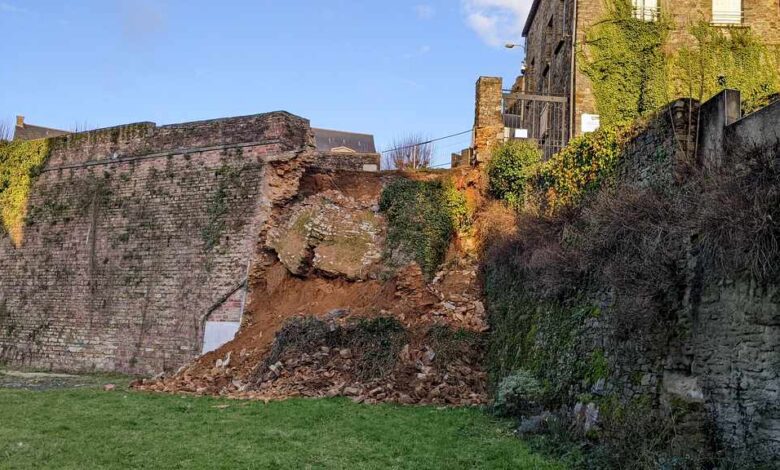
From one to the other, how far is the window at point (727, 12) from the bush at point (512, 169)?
774 centimetres

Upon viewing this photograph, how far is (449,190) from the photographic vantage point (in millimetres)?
15430

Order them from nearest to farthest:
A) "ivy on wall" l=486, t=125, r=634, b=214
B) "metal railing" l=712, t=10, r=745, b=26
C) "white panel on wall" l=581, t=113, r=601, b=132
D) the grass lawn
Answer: the grass lawn → "ivy on wall" l=486, t=125, r=634, b=214 → "white panel on wall" l=581, t=113, r=601, b=132 → "metal railing" l=712, t=10, r=745, b=26

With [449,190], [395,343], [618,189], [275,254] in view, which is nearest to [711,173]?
[618,189]

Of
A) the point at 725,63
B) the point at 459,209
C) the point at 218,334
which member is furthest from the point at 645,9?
the point at 218,334

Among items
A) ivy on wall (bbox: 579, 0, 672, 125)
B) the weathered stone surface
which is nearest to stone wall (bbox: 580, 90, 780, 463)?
the weathered stone surface

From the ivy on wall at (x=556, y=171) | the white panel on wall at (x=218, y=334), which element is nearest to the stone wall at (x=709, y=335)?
the ivy on wall at (x=556, y=171)

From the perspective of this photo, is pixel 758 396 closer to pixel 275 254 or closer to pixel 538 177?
pixel 538 177

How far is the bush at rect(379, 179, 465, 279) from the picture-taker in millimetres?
14492

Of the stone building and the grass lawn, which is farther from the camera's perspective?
the stone building

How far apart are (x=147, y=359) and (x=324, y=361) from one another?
19.1 ft

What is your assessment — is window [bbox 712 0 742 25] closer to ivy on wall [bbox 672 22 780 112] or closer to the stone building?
the stone building

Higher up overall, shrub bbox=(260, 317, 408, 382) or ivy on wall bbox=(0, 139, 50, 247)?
ivy on wall bbox=(0, 139, 50, 247)

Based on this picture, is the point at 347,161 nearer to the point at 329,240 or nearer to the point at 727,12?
the point at 329,240

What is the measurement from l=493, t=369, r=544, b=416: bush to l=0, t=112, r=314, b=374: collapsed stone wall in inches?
289
